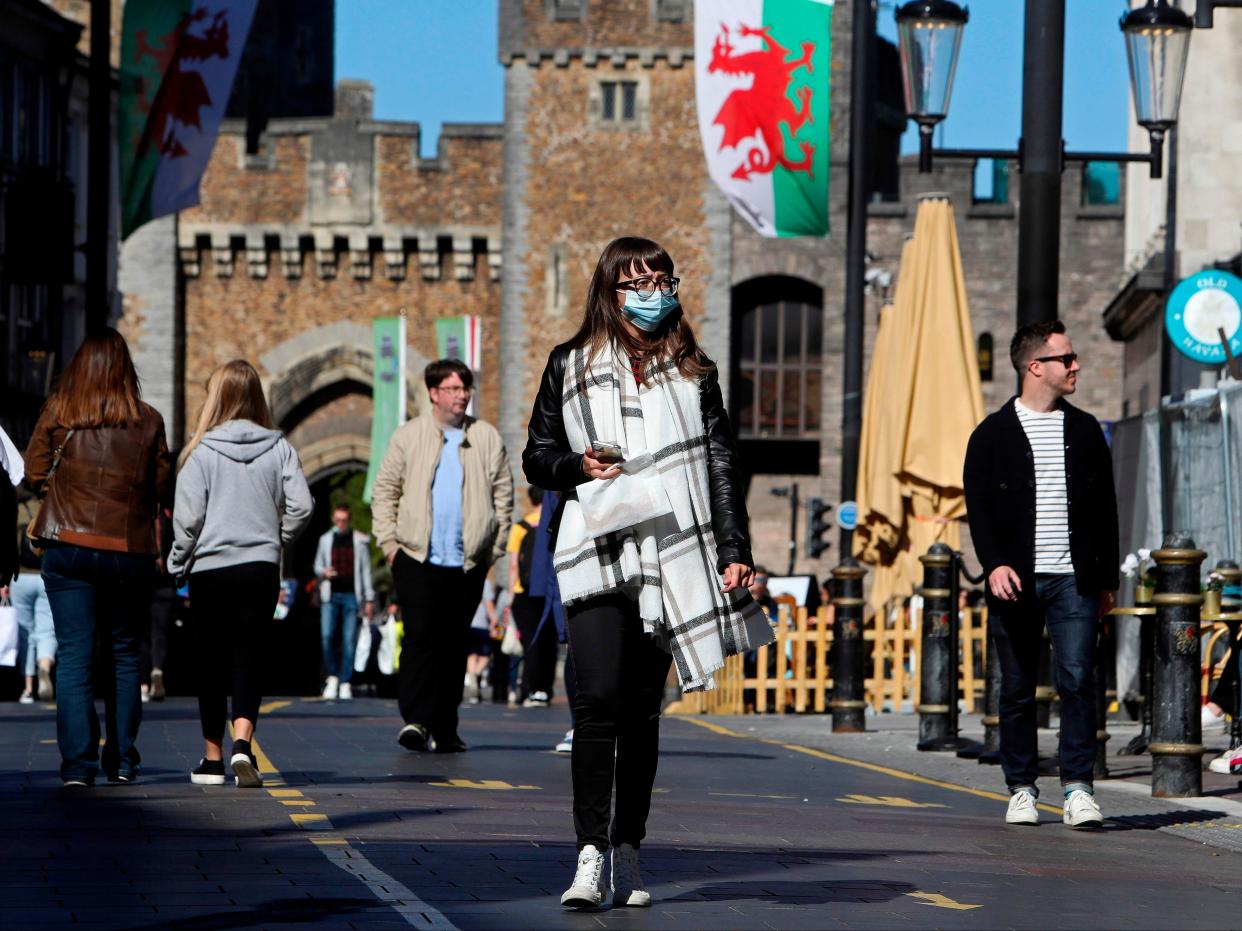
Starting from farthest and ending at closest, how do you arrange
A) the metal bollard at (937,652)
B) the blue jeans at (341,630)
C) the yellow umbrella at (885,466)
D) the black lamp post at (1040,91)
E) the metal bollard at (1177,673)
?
the blue jeans at (341,630)
the yellow umbrella at (885,466)
the metal bollard at (937,652)
the black lamp post at (1040,91)
the metal bollard at (1177,673)

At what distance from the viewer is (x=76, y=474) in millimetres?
9391

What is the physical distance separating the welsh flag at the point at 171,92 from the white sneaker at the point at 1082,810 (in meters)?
13.2

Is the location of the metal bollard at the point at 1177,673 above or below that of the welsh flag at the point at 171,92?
below

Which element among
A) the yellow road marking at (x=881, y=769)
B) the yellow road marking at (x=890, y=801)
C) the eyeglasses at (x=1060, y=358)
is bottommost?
the yellow road marking at (x=881, y=769)

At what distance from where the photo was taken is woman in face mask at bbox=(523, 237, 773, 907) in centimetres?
616

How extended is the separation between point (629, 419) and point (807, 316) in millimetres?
41599

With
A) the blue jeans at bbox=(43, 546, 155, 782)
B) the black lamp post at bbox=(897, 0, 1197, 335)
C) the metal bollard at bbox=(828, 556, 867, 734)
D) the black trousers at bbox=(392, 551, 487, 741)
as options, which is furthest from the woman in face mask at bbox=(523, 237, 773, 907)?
the metal bollard at bbox=(828, 556, 867, 734)

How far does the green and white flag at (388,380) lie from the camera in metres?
41.8

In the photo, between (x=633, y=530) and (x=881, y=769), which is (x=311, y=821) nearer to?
(x=633, y=530)

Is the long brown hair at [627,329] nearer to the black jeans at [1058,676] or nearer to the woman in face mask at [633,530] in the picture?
the woman in face mask at [633,530]

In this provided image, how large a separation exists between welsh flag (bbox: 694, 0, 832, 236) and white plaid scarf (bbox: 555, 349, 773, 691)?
53.3 feet

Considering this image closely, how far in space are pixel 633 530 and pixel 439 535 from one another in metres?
5.57

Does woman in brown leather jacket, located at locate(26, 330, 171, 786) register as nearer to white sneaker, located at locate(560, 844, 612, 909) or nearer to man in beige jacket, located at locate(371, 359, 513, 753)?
man in beige jacket, located at locate(371, 359, 513, 753)

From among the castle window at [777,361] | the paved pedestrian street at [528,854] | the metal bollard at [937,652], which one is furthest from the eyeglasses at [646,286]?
the castle window at [777,361]
